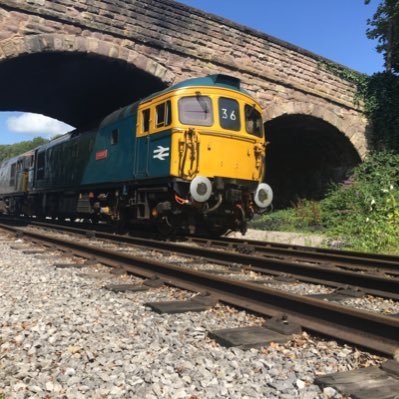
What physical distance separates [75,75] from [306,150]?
1123 centimetres

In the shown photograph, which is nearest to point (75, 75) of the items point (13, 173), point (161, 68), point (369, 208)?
point (161, 68)

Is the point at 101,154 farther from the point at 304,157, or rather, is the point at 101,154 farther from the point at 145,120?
the point at 304,157

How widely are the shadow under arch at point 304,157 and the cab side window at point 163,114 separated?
7808mm

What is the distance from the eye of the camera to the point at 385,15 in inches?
900

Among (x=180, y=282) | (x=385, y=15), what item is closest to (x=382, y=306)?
(x=180, y=282)

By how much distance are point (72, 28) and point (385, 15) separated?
57.6 ft

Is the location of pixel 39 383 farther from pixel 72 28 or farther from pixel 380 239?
pixel 72 28

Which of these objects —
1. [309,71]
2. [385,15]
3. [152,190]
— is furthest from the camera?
[385,15]

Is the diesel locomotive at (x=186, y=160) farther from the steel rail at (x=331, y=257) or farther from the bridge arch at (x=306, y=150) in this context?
the bridge arch at (x=306, y=150)

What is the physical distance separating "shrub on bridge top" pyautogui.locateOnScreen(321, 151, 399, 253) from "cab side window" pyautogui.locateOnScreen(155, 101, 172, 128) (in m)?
5.46

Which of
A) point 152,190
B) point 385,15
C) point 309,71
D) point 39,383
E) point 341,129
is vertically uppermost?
point 385,15

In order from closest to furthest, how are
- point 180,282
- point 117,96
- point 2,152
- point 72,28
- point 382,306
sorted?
point 382,306
point 180,282
point 72,28
point 117,96
point 2,152

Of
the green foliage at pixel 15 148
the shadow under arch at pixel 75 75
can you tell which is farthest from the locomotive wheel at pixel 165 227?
the green foliage at pixel 15 148

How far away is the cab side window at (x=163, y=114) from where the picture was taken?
923 centimetres
